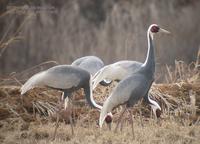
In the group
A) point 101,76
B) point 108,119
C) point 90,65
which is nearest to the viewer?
point 108,119

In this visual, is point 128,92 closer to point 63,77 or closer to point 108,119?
point 108,119

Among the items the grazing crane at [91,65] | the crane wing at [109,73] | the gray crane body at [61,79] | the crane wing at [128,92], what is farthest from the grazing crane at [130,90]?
the grazing crane at [91,65]

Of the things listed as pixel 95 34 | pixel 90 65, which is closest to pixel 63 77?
pixel 90 65

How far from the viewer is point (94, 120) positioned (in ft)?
31.9

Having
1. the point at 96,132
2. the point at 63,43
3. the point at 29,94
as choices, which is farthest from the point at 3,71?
the point at 96,132

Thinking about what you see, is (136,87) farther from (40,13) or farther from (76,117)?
(40,13)

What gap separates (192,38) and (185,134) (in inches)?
242

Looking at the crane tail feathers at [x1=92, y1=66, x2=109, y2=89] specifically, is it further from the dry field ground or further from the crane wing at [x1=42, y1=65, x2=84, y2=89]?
the crane wing at [x1=42, y1=65, x2=84, y2=89]

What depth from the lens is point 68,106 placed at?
9391mm

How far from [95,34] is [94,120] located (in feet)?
15.2

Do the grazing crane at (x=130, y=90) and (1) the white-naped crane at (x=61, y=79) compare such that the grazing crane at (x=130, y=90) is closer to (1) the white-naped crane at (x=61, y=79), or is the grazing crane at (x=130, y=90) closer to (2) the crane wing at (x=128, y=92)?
(2) the crane wing at (x=128, y=92)

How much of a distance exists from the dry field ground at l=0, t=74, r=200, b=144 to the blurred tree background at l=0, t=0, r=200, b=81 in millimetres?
2399

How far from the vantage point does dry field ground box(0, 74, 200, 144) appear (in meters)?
8.13

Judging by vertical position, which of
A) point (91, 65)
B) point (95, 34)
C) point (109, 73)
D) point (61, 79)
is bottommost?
point (61, 79)
